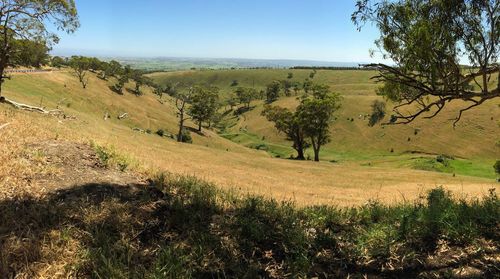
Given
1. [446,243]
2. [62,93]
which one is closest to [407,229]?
[446,243]

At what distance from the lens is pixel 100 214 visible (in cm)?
637

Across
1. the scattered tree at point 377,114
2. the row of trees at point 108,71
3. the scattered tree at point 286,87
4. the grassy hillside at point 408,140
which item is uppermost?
the row of trees at point 108,71

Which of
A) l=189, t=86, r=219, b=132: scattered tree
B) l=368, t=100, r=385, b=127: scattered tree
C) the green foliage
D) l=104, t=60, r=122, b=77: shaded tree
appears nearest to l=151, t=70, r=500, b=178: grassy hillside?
l=368, t=100, r=385, b=127: scattered tree

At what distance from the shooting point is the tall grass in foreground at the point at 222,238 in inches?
201

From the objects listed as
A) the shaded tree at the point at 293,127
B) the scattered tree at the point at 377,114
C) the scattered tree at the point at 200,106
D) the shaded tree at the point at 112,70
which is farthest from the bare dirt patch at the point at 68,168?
the shaded tree at the point at 112,70

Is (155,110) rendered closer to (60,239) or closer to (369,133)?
(369,133)

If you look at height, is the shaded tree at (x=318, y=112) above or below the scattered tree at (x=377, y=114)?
above

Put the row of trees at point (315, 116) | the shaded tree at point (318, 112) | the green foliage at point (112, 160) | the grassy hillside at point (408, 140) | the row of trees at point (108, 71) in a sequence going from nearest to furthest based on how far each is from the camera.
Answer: the green foliage at point (112, 160) → the shaded tree at point (318, 112) → the row of trees at point (315, 116) → the grassy hillside at point (408, 140) → the row of trees at point (108, 71)

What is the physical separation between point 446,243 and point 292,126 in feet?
219

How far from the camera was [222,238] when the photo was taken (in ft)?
19.7

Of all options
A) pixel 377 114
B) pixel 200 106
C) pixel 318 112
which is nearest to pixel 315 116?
pixel 318 112

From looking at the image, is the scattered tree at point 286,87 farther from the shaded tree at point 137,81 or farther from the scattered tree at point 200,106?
the scattered tree at point 200,106

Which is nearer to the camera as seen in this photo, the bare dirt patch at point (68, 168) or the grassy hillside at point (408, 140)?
the bare dirt patch at point (68, 168)

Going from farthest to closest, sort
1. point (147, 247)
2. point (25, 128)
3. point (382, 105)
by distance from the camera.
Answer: point (382, 105)
point (25, 128)
point (147, 247)
